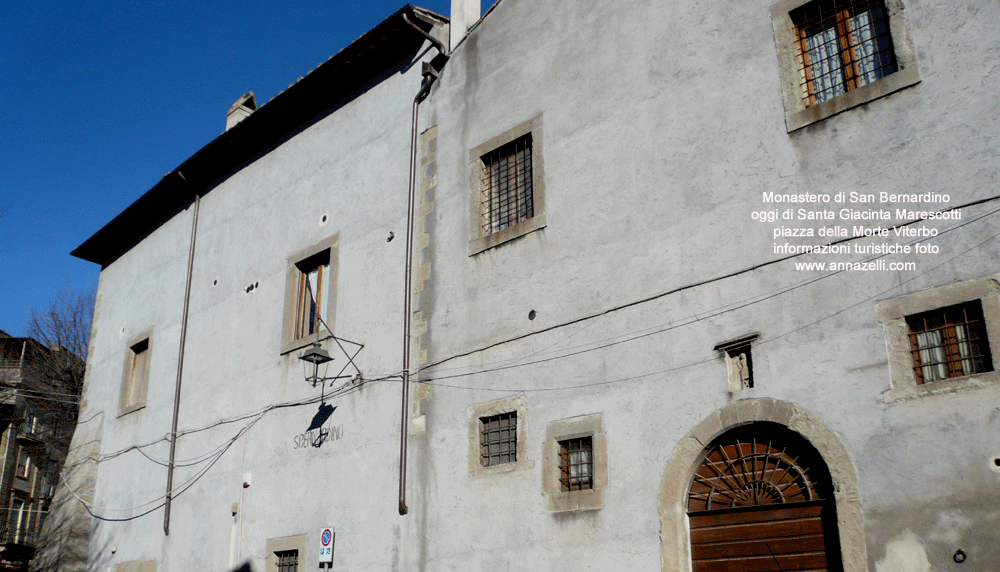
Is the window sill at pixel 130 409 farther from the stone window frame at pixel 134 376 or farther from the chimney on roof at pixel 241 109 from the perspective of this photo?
the chimney on roof at pixel 241 109

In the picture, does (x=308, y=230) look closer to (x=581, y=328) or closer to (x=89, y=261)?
(x=581, y=328)

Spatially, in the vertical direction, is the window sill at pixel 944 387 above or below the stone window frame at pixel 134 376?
below

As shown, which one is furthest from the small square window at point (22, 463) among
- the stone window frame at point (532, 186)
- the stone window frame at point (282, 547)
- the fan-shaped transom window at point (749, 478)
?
the fan-shaped transom window at point (749, 478)

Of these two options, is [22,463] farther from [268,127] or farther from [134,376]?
[268,127]

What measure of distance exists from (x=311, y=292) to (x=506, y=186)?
378 centimetres

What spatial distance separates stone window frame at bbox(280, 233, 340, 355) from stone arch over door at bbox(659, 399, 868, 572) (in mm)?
5554

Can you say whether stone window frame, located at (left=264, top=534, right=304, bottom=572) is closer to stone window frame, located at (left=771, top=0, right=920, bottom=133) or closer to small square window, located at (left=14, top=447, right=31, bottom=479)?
stone window frame, located at (left=771, top=0, right=920, bottom=133)

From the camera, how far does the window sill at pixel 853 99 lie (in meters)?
7.84

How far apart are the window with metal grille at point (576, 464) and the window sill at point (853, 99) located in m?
3.48

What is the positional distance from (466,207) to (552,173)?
4.43 feet

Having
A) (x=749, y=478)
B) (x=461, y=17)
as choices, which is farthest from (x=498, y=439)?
(x=461, y=17)

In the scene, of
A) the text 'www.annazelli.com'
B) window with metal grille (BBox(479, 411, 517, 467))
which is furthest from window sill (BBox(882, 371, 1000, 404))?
window with metal grille (BBox(479, 411, 517, 467))

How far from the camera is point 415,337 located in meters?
11.4

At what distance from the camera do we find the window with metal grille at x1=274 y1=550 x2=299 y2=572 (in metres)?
12.2
